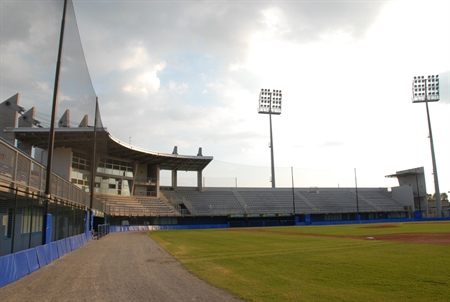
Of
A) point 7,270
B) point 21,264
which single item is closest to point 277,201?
point 21,264

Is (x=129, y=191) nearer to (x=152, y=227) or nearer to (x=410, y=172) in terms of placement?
(x=152, y=227)

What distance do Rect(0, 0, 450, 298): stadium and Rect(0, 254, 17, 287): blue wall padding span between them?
4.03m

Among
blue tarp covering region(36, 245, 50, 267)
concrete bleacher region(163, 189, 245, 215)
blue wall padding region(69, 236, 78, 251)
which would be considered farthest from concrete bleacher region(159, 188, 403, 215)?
blue tarp covering region(36, 245, 50, 267)

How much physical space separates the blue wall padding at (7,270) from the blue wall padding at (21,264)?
311 mm

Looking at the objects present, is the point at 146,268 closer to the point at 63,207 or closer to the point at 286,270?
the point at 286,270

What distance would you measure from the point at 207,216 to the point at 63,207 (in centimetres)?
4796

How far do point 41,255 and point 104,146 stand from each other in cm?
3032

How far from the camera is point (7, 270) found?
1065 centimetres

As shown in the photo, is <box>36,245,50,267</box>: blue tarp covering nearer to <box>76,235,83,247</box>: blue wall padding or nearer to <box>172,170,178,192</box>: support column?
<box>76,235,83,247</box>: blue wall padding

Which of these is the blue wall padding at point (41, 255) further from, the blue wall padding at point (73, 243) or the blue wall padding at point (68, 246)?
the blue wall padding at point (73, 243)

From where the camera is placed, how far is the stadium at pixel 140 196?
70.9 ft

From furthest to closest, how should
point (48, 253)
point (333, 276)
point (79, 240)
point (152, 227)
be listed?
1. point (152, 227)
2. point (79, 240)
3. point (48, 253)
4. point (333, 276)

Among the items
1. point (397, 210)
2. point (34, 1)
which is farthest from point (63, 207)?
point (397, 210)

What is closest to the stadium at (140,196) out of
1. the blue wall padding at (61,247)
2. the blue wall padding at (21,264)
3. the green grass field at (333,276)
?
the blue wall padding at (61,247)
